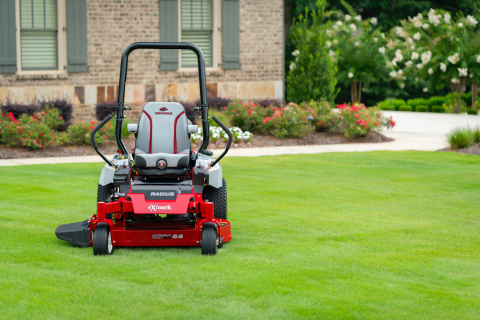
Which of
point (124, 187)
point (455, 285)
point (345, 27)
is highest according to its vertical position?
point (345, 27)

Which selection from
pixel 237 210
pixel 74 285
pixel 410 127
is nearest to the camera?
pixel 74 285

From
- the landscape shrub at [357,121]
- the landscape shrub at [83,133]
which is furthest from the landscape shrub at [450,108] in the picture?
the landscape shrub at [83,133]

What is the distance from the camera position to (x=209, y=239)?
555 cm

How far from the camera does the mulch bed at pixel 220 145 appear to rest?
12.4 meters

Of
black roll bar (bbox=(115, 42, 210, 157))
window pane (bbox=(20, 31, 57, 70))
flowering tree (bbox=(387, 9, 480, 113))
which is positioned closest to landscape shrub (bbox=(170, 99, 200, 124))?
window pane (bbox=(20, 31, 57, 70))

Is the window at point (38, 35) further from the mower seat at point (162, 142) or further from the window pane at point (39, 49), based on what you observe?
the mower seat at point (162, 142)

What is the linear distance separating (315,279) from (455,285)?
40.5 inches

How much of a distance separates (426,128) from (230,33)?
6.14 m

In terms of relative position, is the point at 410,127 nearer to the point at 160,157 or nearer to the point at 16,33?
the point at 16,33

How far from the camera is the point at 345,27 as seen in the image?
28359mm

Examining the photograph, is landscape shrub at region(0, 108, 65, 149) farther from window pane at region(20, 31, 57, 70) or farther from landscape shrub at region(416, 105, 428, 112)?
landscape shrub at region(416, 105, 428, 112)

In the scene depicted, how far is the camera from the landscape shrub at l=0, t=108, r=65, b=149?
12430mm

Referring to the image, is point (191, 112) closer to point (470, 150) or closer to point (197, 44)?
point (197, 44)

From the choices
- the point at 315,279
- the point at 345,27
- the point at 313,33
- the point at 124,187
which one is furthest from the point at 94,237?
the point at 345,27
